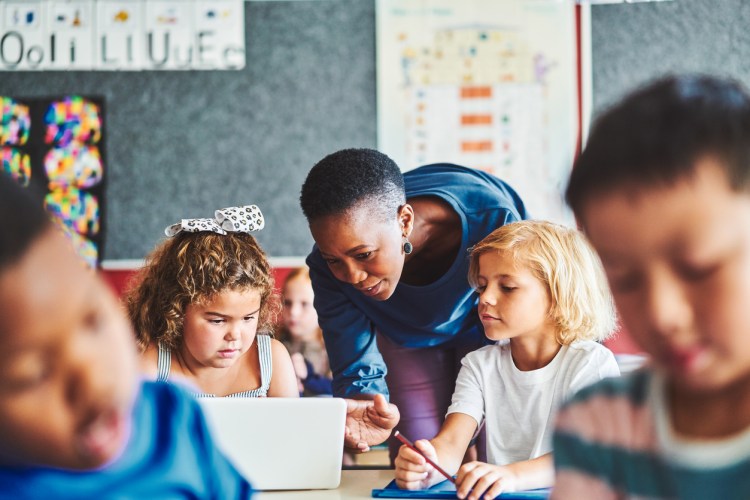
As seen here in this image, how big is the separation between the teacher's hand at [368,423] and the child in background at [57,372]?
874 mm

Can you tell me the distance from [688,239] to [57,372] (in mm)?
319

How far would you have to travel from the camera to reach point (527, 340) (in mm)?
1529

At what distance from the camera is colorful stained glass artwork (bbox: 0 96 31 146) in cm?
333

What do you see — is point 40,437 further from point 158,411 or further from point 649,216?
point 649,216

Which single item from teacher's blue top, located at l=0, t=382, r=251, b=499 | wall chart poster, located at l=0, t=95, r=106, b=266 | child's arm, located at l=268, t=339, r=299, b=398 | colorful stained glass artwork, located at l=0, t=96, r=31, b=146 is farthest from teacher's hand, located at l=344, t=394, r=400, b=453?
colorful stained glass artwork, located at l=0, t=96, r=31, b=146

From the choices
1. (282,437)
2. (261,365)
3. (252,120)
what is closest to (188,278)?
(261,365)

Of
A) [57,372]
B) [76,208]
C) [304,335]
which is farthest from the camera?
[76,208]

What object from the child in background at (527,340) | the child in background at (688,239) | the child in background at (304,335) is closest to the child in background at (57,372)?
the child in background at (688,239)

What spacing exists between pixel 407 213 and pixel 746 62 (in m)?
2.46

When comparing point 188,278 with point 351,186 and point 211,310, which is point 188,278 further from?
point 351,186

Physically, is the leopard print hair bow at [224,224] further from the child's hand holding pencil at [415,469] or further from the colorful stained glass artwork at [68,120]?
the colorful stained glass artwork at [68,120]

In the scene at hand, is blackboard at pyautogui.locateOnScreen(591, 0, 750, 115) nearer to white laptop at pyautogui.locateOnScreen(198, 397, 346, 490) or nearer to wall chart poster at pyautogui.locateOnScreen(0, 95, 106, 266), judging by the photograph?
wall chart poster at pyautogui.locateOnScreen(0, 95, 106, 266)

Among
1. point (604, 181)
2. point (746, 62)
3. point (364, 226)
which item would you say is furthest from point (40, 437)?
point (746, 62)

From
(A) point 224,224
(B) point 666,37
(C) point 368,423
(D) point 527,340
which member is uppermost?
(B) point 666,37
